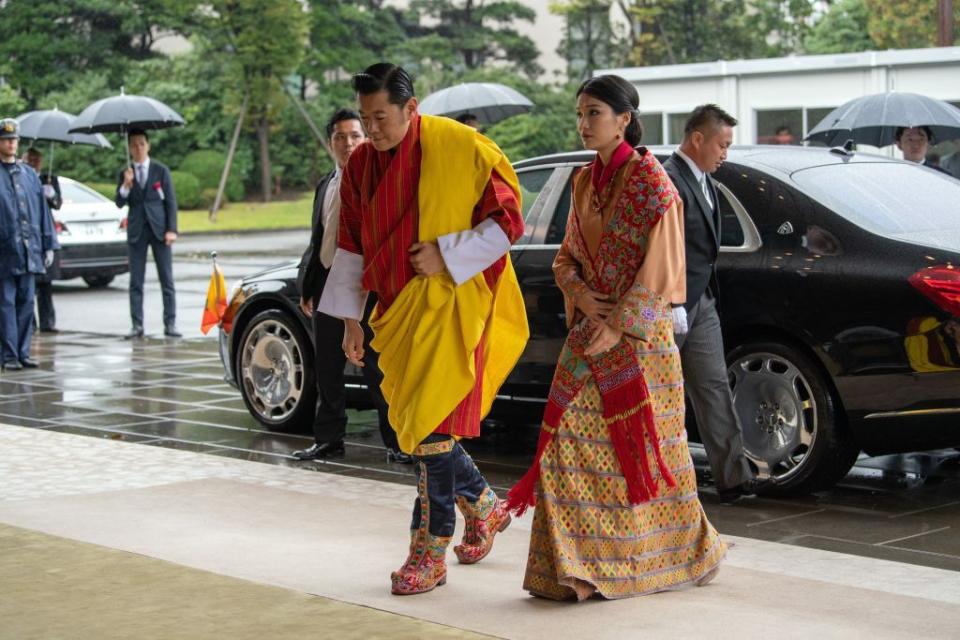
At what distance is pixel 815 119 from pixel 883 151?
372 centimetres

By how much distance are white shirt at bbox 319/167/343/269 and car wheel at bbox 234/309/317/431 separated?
1.20 m

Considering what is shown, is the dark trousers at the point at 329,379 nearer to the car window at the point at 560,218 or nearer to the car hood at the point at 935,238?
the car window at the point at 560,218

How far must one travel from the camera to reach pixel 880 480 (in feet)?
25.7

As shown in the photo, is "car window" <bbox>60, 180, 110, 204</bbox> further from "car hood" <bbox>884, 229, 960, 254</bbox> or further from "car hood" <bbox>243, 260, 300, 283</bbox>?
"car hood" <bbox>884, 229, 960, 254</bbox>

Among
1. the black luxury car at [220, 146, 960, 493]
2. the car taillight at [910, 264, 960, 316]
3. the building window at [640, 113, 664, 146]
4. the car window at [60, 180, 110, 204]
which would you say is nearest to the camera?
the car taillight at [910, 264, 960, 316]

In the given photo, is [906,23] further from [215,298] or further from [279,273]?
[279,273]

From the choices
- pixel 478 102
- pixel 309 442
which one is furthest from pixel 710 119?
pixel 478 102

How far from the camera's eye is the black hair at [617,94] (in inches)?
217

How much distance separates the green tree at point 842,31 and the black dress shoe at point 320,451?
1659 inches

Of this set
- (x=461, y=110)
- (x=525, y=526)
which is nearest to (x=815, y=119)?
(x=461, y=110)

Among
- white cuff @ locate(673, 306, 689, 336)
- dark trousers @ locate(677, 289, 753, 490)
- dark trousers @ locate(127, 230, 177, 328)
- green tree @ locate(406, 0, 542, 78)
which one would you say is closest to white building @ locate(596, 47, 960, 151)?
dark trousers @ locate(127, 230, 177, 328)

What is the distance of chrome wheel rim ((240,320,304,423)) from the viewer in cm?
947

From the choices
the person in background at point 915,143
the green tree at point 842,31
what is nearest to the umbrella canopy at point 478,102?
the person in background at point 915,143

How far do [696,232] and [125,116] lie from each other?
440 inches
